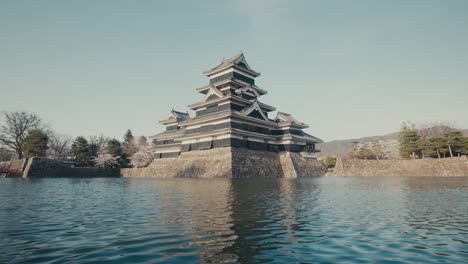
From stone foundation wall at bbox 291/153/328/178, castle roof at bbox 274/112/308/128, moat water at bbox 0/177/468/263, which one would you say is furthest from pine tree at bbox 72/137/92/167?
moat water at bbox 0/177/468/263

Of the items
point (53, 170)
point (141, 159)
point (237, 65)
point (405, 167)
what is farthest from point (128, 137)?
point (405, 167)

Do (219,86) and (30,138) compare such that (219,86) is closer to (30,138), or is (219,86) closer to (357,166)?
(357,166)

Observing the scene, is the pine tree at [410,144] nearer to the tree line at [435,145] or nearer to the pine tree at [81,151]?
the tree line at [435,145]

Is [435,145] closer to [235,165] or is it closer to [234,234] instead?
[235,165]

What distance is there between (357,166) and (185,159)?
28874 millimetres

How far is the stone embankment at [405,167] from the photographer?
118ft

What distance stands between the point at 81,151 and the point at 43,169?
9.54 metres

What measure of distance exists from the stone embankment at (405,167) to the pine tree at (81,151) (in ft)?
154

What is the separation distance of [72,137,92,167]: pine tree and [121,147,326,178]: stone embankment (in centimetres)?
1394

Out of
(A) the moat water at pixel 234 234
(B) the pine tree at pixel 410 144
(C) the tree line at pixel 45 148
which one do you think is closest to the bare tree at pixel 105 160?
(C) the tree line at pixel 45 148

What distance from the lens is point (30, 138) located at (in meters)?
45.2

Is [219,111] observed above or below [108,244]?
above

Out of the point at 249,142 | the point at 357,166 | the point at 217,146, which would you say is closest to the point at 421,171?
the point at 357,166

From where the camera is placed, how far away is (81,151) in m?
51.2
